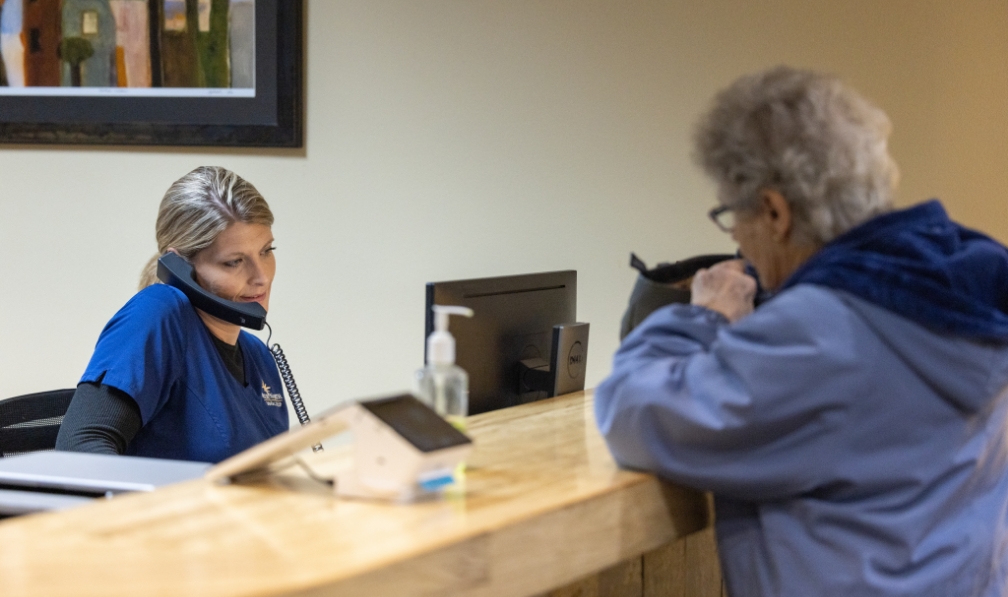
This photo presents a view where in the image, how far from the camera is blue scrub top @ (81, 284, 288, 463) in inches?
78.7

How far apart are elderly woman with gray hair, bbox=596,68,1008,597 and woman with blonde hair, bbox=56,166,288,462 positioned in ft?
3.42

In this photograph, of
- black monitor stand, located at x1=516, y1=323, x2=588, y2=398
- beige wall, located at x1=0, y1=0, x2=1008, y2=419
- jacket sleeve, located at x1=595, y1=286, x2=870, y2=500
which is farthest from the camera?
beige wall, located at x1=0, y1=0, x2=1008, y2=419

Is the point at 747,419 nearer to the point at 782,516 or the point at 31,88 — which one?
the point at 782,516

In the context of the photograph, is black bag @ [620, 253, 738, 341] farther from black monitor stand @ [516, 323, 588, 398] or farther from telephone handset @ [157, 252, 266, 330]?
telephone handset @ [157, 252, 266, 330]

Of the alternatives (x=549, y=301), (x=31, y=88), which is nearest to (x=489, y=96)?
(x=549, y=301)

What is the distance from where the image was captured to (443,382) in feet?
4.54

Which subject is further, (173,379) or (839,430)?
(173,379)

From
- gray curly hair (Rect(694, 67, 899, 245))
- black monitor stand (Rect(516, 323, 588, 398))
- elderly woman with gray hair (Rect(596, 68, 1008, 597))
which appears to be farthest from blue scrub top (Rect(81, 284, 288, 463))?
gray curly hair (Rect(694, 67, 899, 245))

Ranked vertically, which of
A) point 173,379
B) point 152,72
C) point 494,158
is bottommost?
point 173,379

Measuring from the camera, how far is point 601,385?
1.38 meters

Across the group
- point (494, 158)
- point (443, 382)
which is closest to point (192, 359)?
point (443, 382)

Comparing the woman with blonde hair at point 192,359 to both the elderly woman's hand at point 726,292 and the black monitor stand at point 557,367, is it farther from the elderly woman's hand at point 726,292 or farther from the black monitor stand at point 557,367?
the elderly woman's hand at point 726,292

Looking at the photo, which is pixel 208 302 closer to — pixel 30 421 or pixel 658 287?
pixel 30 421

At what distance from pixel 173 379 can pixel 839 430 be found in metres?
1.38
